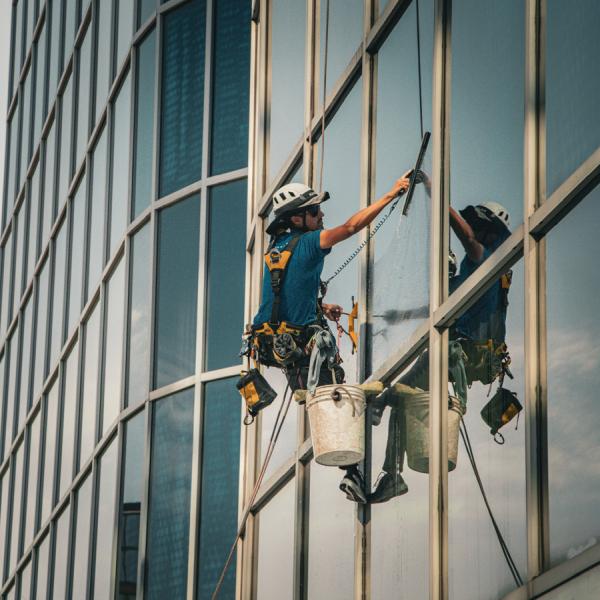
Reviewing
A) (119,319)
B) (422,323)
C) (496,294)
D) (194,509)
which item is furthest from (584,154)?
(119,319)

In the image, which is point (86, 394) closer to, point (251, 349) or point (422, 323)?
point (251, 349)

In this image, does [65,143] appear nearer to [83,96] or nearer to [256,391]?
[83,96]

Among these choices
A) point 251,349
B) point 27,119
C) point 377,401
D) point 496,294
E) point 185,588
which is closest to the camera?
point 496,294

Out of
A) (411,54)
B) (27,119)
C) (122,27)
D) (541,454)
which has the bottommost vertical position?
(541,454)

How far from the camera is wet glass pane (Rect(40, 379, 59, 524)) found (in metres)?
26.2

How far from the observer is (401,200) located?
36.0 feet

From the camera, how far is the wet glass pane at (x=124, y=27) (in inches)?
902

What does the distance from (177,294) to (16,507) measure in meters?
11.6

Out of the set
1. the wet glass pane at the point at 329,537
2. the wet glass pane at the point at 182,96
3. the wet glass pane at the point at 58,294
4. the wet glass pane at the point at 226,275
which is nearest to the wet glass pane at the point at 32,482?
Answer: the wet glass pane at the point at 58,294

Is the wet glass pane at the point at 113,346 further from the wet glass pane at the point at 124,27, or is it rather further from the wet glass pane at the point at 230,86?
the wet glass pane at the point at 124,27

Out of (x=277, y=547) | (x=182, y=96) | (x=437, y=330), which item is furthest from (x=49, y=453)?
(x=437, y=330)

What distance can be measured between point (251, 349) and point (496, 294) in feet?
13.2

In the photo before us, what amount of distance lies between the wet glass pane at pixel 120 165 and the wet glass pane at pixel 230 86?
265 cm

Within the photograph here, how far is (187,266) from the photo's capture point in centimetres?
1970
